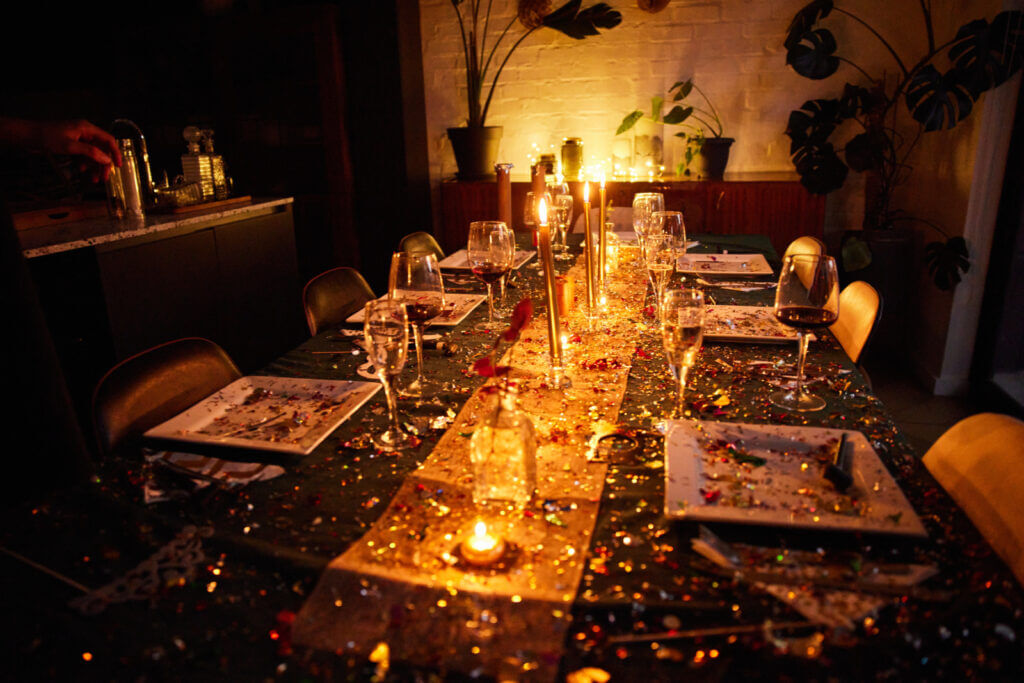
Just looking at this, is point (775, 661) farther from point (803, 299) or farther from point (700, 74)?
point (700, 74)

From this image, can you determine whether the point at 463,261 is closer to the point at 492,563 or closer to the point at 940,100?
the point at 492,563

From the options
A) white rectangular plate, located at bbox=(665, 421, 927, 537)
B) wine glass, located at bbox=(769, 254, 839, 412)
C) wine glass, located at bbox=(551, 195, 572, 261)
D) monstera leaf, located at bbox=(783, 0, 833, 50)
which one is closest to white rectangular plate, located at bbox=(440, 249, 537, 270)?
wine glass, located at bbox=(551, 195, 572, 261)

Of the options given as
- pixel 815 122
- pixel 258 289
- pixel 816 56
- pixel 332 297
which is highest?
pixel 816 56

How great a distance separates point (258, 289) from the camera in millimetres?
3375

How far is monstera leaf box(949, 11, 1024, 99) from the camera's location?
2541 millimetres

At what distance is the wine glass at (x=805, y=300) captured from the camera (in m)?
1.24

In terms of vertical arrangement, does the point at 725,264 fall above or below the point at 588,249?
below

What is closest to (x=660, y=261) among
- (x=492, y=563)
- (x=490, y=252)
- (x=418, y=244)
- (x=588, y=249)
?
(x=588, y=249)

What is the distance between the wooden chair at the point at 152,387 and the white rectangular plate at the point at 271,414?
0.34 feet

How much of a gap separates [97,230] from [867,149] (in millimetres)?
3459

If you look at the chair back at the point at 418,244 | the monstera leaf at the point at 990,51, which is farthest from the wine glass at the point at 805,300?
the monstera leaf at the point at 990,51

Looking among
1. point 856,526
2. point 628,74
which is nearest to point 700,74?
point 628,74

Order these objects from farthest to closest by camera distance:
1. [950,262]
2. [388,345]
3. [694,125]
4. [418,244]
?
[694,125]
[950,262]
[418,244]
[388,345]

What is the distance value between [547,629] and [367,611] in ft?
0.61
